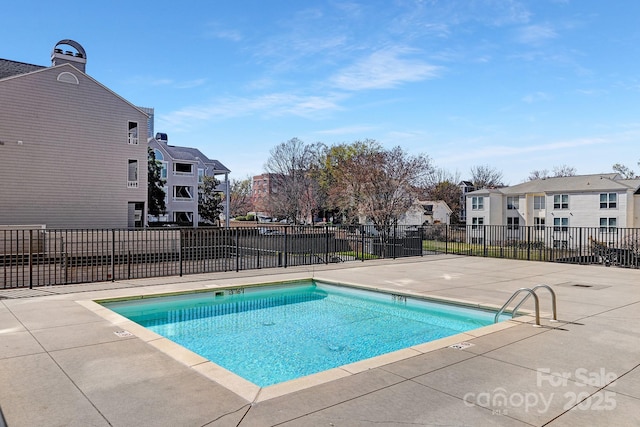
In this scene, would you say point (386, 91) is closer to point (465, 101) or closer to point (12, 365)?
point (465, 101)

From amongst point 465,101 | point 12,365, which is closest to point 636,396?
point 12,365

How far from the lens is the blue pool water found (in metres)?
5.72

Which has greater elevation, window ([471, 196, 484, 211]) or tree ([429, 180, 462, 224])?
tree ([429, 180, 462, 224])

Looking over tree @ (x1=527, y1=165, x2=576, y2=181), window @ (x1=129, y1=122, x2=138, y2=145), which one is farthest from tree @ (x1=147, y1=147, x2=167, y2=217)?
tree @ (x1=527, y1=165, x2=576, y2=181)

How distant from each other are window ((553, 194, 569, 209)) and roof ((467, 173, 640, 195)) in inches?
20.4

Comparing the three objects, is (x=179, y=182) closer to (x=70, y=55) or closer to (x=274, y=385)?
(x=70, y=55)

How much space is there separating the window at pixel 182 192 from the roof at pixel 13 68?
59.8ft

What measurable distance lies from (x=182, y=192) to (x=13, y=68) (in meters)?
20.1

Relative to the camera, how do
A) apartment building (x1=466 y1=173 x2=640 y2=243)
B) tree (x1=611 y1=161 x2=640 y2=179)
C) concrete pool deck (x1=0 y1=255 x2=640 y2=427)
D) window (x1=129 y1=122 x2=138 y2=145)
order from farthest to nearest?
1. tree (x1=611 y1=161 x2=640 y2=179)
2. apartment building (x1=466 y1=173 x2=640 y2=243)
3. window (x1=129 y1=122 x2=138 y2=145)
4. concrete pool deck (x1=0 y1=255 x2=640 y2=427)

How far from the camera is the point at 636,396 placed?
12.2 feet

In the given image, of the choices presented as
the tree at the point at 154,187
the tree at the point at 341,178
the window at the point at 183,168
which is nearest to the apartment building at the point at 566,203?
the tree at the point at 341,178

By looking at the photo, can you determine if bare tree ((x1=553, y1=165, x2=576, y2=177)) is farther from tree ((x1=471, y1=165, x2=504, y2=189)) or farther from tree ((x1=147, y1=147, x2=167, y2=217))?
tree ((x1=147, y1=147, x2=167, y2=217))

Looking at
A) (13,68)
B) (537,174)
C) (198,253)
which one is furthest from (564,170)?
(13,68)

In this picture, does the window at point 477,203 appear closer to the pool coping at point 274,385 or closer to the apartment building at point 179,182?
the apartment building at point 179,182
